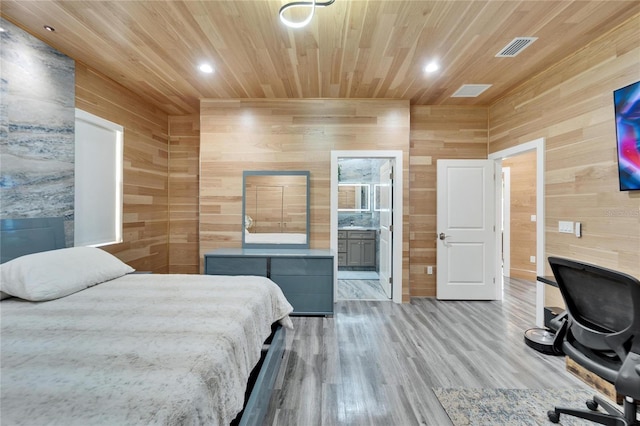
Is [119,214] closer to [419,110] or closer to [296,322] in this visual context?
[296,322]

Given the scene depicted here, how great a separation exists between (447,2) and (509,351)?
2971mm

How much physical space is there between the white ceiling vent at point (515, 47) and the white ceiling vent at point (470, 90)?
705 millimetres

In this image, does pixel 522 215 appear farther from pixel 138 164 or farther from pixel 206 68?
pixel 138 164

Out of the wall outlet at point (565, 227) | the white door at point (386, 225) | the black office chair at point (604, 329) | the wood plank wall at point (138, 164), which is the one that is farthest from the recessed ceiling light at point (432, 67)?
the wood plank wall at point (138, 164)

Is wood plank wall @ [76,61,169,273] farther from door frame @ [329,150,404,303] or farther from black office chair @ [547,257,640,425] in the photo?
black office chair @ [547,257,640,425]

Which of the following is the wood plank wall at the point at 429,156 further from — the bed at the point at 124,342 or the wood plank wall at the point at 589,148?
the bed at the point at 124,342

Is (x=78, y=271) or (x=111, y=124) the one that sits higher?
(x=111, y=124)

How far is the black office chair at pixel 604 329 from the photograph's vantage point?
1.30 meters

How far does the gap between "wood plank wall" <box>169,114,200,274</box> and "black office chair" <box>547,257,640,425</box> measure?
4507mm

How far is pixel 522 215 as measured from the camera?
5.18 m

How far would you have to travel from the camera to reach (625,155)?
217 centimetres

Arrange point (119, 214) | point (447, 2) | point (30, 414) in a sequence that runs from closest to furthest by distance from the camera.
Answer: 1. point (30, 414)
2. point (447, 2)
3. point (119, 214)

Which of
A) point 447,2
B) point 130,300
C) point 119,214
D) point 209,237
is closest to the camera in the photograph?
point 130,300

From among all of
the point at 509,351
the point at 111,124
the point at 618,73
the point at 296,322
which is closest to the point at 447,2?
the point at 618,73
